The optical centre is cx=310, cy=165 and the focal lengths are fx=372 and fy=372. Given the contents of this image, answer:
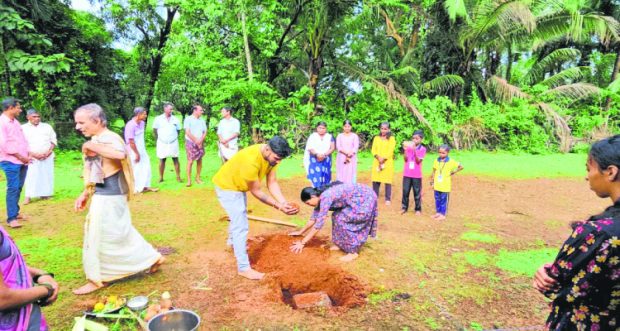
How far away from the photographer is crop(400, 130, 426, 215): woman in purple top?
21.0ft

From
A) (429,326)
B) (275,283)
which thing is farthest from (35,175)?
(429,326)

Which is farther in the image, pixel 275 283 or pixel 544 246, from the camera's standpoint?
pixel 544 246

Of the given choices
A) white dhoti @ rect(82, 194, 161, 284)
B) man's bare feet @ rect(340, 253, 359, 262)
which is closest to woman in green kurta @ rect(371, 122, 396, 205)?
man's bare feet @ rect(340, 253, 359, 262)

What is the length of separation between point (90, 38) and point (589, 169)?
619 inches

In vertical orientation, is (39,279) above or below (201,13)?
below

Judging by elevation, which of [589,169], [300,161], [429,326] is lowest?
[429,326]

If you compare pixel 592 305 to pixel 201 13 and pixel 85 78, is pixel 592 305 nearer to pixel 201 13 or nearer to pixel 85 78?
pixel 201 13

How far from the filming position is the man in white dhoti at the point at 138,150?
22.9ft

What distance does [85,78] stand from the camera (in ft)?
45.1

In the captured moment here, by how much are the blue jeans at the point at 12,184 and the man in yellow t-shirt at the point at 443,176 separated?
21.1 ft

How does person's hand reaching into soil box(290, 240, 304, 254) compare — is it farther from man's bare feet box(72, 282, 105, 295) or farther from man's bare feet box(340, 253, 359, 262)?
man's bare feet box(72, 282, 105, 295)

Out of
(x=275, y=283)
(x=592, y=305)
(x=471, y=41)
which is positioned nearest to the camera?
(x=592, y=305)

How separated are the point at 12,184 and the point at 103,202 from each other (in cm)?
298

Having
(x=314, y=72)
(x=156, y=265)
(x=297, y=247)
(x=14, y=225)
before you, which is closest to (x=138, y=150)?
(x=14, y=225)
